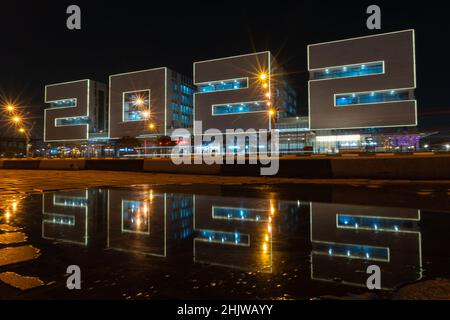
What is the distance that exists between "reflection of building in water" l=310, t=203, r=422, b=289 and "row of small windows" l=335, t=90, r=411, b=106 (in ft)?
173

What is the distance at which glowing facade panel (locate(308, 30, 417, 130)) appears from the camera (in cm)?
5175

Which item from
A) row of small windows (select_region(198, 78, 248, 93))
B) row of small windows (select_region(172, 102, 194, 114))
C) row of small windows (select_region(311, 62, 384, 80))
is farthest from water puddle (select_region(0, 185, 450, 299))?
row of small windows (select_region(172, 102, 194, 114))

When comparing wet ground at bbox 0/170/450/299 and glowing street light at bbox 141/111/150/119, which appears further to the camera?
glowing street light at bbox 141/111/150/119

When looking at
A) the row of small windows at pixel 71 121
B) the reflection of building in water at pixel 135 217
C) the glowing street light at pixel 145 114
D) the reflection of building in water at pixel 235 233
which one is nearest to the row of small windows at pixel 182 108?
the glowing street light at pixel 145 114

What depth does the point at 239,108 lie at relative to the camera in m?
65.2

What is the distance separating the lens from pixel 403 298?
9.07ft

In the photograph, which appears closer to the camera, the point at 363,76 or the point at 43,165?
the point at 43,165

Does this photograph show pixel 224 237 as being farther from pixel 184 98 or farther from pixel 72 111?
pixel 72 111

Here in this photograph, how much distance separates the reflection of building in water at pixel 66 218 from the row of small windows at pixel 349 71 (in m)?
55.3

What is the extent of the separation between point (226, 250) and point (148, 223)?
2.31 m

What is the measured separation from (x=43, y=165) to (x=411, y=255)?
97.2 ft

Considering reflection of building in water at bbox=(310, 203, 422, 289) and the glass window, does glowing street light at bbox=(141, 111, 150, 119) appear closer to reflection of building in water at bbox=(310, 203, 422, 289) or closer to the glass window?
the glass window

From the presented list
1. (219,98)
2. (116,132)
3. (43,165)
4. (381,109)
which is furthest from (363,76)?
(116,132)
